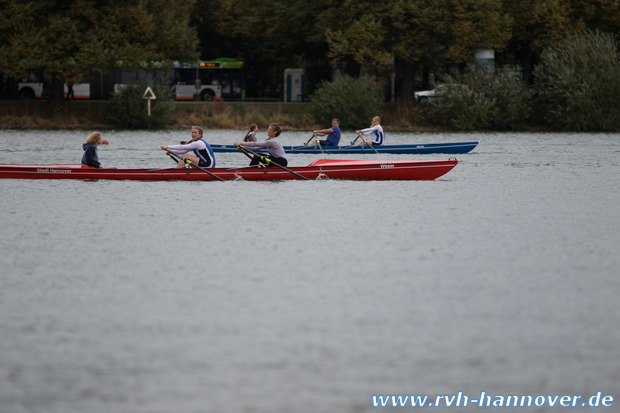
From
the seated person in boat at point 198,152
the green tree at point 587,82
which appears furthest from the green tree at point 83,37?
the seated person in boat at point 198,152

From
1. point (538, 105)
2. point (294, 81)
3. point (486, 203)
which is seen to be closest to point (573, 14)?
point (538, 105)

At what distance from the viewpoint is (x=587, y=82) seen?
6006 cm

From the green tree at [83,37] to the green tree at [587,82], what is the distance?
21.9 metres

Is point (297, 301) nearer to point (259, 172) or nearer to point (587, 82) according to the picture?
point (259, 172)

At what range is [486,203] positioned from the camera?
77.4 ft

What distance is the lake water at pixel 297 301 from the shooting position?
8.72 metres

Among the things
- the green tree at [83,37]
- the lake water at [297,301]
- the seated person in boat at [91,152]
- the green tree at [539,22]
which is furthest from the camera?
the green tree at [539,22]

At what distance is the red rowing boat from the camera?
84.0ft

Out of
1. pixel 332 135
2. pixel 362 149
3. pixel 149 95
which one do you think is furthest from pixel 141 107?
pixel 332 135

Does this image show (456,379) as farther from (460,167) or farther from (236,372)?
(460,167)

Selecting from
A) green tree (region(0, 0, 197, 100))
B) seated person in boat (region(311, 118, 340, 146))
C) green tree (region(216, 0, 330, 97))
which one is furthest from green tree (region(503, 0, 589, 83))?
seated person in boat (region(311, 118, 340, 146))

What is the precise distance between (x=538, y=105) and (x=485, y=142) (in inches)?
544

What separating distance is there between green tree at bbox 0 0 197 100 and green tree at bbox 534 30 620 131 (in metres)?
21.9

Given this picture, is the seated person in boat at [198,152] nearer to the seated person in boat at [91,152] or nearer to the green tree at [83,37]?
the seated person in boat at [91,152]
